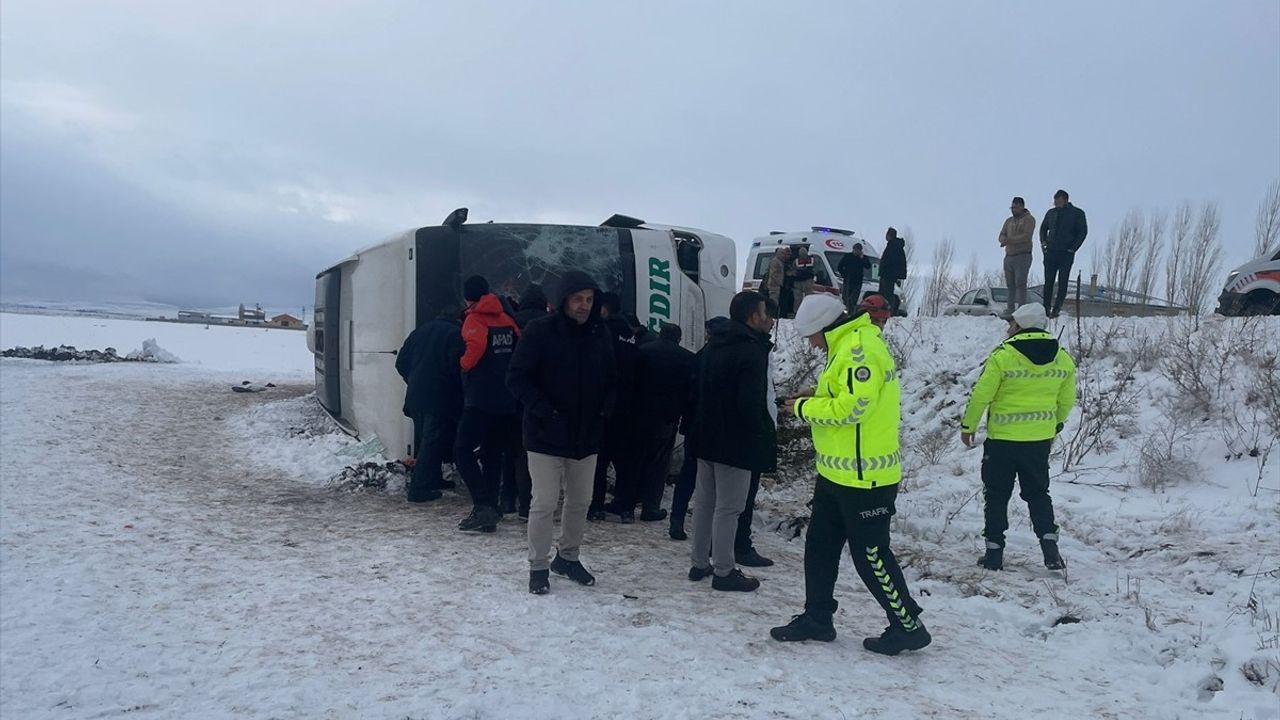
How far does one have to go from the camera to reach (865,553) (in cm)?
409

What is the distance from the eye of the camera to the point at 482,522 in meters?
6.42

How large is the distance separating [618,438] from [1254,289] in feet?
38.0

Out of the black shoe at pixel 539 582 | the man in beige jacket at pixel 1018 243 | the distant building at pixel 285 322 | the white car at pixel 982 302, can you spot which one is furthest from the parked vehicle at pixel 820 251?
the distant building at pixel 285 322

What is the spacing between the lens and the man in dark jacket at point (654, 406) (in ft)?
22.5

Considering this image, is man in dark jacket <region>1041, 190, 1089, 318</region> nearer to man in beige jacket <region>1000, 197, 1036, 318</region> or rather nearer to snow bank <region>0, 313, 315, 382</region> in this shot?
man in beige jacket <region>1000, 197, 1036, 318</region>

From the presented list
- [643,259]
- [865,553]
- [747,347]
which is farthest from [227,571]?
[643,259]

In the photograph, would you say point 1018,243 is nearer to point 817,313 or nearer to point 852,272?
point 852,272

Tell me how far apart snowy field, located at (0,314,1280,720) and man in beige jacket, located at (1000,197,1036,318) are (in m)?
2.70

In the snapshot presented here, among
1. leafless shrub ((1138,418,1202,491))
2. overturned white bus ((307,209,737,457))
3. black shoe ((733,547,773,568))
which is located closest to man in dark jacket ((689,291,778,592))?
black shoe ((733,547,773,568))

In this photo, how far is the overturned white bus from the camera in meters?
7.96

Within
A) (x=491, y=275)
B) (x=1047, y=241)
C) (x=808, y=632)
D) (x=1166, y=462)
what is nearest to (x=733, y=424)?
(x=808, y=632)

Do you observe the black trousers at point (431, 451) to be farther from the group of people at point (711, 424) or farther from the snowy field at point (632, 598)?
the snowy field at point (632, 598)

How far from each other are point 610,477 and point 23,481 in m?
5.74

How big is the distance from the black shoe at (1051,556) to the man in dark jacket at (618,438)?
3.27m
